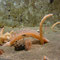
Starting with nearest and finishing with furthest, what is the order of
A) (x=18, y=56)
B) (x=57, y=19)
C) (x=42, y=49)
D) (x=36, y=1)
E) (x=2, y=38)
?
(x=18, y=56)
(x=42, y=49)
(x=2, y=38)
(x=57, y=19)
(x=36, y=1)

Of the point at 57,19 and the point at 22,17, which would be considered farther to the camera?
the point at 22,17

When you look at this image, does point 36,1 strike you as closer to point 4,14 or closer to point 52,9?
point 52,9

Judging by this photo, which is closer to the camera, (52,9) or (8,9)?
(52,9)

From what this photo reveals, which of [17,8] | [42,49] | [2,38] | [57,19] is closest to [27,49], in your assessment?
[42,49]

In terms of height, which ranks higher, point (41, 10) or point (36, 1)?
point (36, 1)

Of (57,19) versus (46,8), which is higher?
(46,8)

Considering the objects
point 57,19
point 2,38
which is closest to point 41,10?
point 57,19

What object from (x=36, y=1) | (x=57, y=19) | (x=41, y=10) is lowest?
(x=57, y=19)

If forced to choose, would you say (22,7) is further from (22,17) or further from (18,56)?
(18,56)

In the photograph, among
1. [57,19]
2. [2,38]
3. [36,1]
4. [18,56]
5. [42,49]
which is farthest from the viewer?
[36,1]
